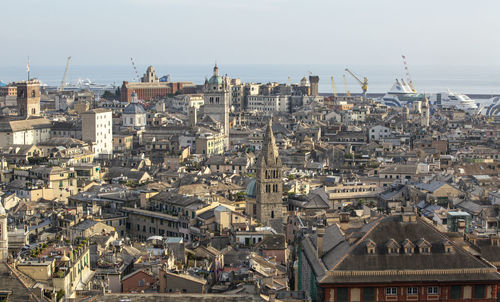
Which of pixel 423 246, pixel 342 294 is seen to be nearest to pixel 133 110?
pixel 423 246

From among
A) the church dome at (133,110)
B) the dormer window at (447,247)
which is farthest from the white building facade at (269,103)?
the dormer window at (447,247)

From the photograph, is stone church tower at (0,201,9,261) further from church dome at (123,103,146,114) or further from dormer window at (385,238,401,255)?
church dome at (123,103,146,114)

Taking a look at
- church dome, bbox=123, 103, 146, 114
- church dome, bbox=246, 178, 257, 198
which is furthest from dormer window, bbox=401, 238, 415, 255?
church dome, bbox=123, 103, 146, 114

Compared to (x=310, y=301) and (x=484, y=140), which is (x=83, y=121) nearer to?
(x=484, y=140)

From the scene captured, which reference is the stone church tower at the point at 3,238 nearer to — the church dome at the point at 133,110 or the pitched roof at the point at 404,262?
the pitched roof at the point at 404,262

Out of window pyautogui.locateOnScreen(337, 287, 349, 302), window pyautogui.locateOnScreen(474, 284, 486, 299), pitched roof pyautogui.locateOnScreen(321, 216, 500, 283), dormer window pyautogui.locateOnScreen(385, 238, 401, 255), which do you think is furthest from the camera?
dormer window pyautogui.locateOnScreen(385, 238, 401, 255)

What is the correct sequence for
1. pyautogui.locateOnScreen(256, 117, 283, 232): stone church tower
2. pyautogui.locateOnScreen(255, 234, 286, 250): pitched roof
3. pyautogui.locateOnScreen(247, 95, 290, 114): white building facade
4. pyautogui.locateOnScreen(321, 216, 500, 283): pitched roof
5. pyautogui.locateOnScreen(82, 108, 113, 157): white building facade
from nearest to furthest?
pyautogui.locateOnScreen(321, 216, 500, 283): pitched roof < pyautogui.locateOnScreen(255, 234, 286, 250): pitched roof < pyautogui.locateOnScreen(256, 117, 283, 232): stone church tower < pyautogui.locateOnScreen(82, 108, 113, 157): white building facade < pyautogui.locateOnScreen(247, 95, 290, 114): white building facade
